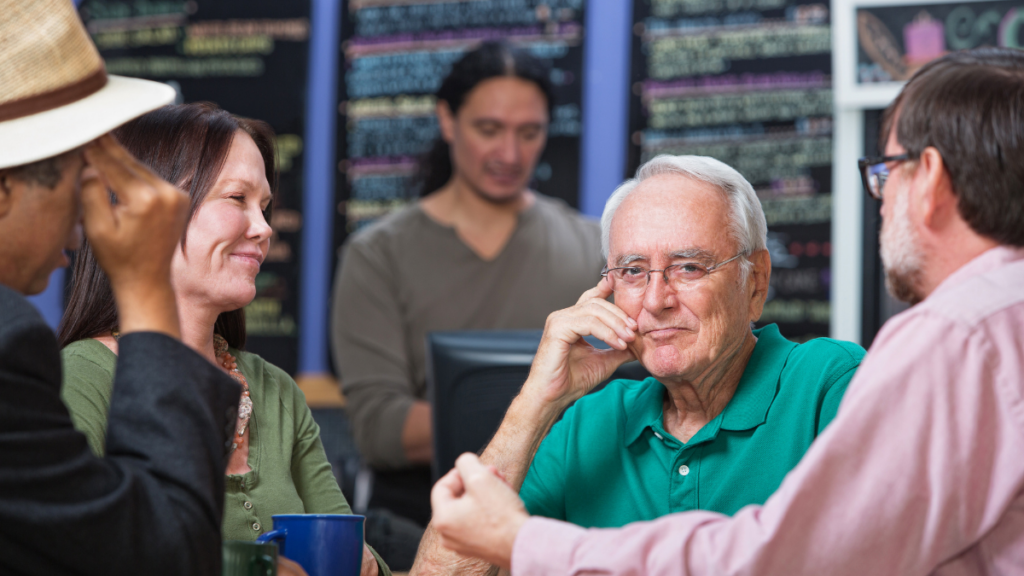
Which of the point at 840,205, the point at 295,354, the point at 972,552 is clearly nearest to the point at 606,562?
the point at 972,552

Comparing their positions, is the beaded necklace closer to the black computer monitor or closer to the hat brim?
the black computer monitor

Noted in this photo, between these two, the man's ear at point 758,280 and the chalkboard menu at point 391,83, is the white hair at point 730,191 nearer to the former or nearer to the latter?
the man's ear at point 758,280

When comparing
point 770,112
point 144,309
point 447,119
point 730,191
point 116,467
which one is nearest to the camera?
point 116,467

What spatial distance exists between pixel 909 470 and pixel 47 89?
94cm

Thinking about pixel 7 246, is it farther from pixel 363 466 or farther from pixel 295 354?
pixel 295 354

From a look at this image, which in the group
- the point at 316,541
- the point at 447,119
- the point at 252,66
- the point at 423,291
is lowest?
the point at 423,291

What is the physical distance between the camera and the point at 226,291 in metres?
1.52

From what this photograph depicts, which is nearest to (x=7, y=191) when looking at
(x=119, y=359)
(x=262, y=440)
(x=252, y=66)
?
(x=119, y=359)

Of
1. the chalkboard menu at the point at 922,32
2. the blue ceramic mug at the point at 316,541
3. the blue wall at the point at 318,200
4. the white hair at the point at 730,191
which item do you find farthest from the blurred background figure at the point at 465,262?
the blue ceramic mug at the point at 316,541

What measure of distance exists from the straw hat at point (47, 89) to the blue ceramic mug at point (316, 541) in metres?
0.54

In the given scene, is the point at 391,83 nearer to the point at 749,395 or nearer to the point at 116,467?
the point at 749,395

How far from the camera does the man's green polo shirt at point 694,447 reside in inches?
59.7

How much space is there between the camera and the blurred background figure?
10.2 ft

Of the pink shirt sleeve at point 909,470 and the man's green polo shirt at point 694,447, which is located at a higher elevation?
the pink shirt sleeve at point 909,470
